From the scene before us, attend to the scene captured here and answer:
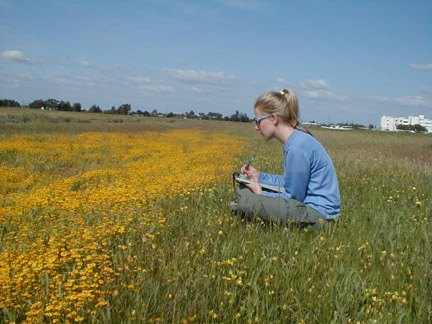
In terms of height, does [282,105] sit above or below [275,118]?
above

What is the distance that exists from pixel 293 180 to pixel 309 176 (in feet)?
0.66

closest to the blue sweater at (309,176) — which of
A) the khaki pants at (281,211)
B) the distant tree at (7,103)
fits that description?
the khaki pants at (281,211)

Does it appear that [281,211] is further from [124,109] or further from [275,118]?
[124,109]

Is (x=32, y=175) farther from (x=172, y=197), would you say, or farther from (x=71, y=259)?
(x=71, y=259)

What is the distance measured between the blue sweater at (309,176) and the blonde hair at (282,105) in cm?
18

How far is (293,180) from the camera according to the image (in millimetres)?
4355

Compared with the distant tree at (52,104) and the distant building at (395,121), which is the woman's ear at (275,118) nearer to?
the distant tree at (52,104)

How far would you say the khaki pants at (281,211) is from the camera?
4121 millimetres

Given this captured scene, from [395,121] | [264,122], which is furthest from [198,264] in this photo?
[395,121]

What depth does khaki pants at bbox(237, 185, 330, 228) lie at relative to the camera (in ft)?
13.5

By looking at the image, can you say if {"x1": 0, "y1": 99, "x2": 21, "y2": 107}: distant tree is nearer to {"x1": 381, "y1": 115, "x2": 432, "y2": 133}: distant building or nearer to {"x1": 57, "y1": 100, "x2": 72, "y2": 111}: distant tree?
{"x1": 57, "y1": 100, "x2": 72, "y2": 111}: distant tree

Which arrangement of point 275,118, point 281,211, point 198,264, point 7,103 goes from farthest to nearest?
point 7,103, point 275,118, point 281,211, point 198,264

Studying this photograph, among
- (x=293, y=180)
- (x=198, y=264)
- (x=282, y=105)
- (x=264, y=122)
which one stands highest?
(x=282, y=105)

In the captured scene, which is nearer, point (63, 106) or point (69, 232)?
point (69, 232)
